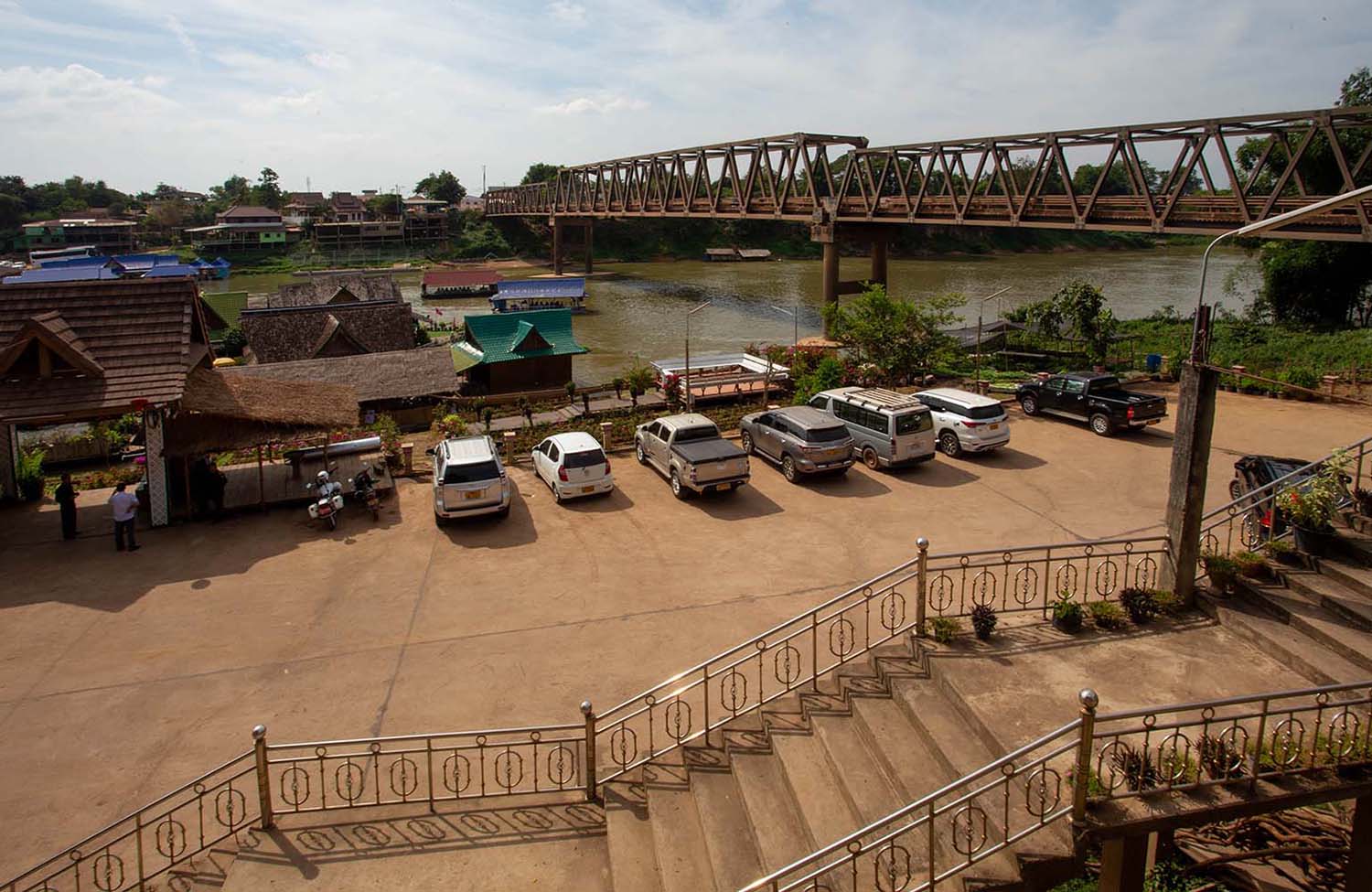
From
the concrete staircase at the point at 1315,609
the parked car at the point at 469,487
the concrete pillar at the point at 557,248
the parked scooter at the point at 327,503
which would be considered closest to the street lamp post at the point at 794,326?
the parked car at the point at 469,487

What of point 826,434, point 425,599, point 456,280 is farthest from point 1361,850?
point 456,280

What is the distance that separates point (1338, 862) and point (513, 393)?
25.8m

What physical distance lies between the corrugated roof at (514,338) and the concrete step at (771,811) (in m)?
25.4

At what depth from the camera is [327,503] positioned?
1605cm

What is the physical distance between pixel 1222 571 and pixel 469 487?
38.3 feet

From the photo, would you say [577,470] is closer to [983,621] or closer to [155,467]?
[155,467]

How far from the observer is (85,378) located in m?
15.7

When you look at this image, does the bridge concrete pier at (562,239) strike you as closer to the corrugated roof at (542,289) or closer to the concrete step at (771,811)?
the corrugated roof at (542,289)

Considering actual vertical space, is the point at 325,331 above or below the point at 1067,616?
above

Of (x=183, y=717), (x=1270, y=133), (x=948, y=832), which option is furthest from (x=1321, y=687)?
(x=1270, y=133)

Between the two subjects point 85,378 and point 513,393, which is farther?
point 513,393

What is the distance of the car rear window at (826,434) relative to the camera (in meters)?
17.8

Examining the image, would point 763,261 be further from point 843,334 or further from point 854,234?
point 843,334

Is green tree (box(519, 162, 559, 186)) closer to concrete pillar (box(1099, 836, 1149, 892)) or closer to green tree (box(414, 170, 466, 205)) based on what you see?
green tree (box(414, 170, 466, 205))
